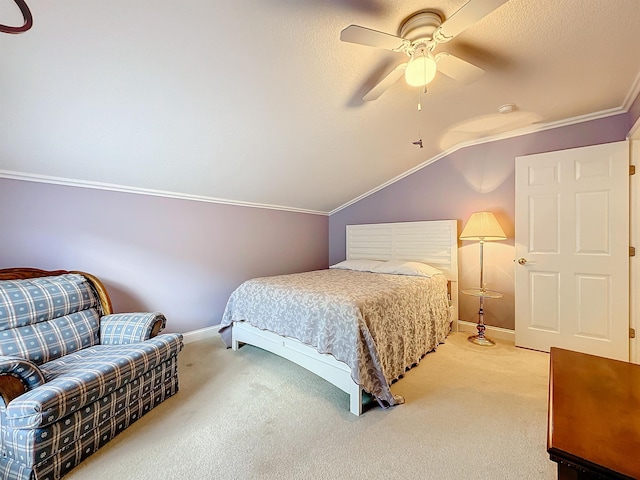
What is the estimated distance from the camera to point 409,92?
2.38 metres

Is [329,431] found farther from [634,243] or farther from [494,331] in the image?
[634,243]

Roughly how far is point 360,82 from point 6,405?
2795 millimetres

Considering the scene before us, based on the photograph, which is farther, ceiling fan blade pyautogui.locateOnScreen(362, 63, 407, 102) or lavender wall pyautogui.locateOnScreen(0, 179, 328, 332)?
lavender wall pyautogui.locateOnScreen(0, 179, 328, 332)

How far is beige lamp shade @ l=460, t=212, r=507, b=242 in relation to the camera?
3.07 m

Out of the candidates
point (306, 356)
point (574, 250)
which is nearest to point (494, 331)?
point (574, 250)

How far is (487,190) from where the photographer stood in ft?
11.3

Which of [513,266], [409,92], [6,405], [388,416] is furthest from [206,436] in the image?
[513,266]

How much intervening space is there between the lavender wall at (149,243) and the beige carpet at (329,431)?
93 centimetres

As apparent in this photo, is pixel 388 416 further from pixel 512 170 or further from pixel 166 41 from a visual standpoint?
pixel 512 170

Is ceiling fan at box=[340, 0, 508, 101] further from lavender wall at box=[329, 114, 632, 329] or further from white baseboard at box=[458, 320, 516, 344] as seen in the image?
white baseboard at box=[458, 320, 516, 344]

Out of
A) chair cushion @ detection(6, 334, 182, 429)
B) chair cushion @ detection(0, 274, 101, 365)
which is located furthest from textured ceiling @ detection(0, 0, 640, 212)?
chair cushion @ detection(6, 334, 182, 429)

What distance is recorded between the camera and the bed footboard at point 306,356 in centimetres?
197

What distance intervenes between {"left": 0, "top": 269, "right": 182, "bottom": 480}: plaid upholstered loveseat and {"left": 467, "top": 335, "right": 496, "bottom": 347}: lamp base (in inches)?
120

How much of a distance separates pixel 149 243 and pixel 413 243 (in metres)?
3.23
